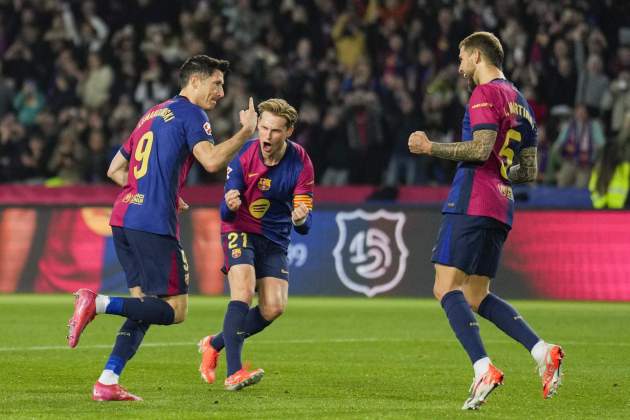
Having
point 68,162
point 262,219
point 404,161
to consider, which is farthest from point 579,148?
point 262,219

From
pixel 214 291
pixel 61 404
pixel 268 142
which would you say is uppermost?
pixel 268 142

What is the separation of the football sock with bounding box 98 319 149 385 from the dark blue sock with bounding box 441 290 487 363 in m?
1.90

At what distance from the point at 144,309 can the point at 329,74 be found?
15124mm

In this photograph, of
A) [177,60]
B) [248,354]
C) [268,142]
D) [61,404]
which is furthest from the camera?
[177,60]

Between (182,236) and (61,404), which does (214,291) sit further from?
(61,404)

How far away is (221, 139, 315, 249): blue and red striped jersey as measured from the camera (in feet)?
33.3

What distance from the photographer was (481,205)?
8750 millimetres

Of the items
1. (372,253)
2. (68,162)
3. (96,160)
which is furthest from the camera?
(96,160)

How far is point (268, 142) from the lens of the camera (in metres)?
9.97

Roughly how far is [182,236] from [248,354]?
7547 mm

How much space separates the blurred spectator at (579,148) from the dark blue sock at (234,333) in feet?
38.7

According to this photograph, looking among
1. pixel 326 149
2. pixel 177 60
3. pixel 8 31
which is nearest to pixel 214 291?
pixel 326 149

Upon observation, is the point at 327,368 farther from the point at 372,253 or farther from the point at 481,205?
the point at 372,253

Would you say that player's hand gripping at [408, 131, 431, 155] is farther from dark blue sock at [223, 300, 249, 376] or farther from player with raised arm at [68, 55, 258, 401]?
dark blue sock at [223, 300, 249, 376]
